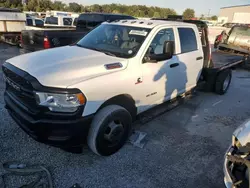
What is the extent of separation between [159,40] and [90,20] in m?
6.50

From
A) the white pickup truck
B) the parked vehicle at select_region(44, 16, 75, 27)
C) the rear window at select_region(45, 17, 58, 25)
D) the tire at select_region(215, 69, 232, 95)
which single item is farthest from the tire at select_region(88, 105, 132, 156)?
the rear window at select_region(45, 17, 58, 25)

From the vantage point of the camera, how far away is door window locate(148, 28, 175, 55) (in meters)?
3.57

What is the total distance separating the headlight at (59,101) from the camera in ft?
8.18

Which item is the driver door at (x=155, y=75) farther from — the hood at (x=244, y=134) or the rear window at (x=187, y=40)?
the hood at (x=244, y=134)

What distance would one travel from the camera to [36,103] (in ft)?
8.41

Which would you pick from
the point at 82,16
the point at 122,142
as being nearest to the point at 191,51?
the point at 122,142

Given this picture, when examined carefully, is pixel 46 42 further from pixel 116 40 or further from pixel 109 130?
pixel 109 130

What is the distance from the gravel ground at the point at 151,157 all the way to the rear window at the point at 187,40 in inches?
49.8

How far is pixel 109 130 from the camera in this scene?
122 inches

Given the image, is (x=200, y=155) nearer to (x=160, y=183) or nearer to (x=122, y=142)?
(x=160, y=183)

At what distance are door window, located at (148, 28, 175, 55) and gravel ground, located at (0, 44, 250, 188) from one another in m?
1.23

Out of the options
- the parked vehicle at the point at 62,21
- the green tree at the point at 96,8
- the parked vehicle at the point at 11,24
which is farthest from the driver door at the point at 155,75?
the green tree at the point at 96,8

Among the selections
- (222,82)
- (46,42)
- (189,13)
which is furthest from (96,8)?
(222,82)

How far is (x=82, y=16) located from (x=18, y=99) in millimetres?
7814
